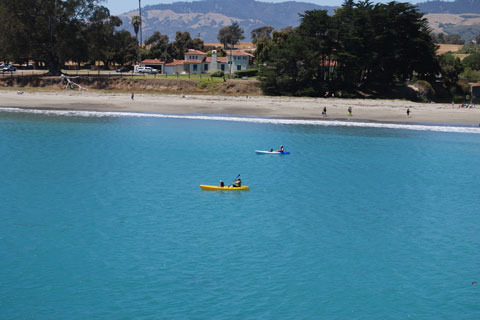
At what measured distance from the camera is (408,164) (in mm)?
42594

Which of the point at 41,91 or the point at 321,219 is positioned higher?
the point at 41,91

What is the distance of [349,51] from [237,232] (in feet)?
203

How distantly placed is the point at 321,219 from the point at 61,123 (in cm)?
4109

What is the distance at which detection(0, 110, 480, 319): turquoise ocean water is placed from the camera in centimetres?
1922

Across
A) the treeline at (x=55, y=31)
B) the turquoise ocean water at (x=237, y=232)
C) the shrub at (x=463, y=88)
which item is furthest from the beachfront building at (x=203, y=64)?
the turquoise ocean water at (x=237, y=232)

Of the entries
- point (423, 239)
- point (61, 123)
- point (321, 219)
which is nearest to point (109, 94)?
point (61, 123)

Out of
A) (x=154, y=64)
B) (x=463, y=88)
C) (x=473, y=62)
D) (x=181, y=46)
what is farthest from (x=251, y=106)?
(x=473, y=62)

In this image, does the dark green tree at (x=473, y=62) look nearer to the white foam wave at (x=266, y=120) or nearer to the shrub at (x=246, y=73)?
the shrub at (x=246, y=73)

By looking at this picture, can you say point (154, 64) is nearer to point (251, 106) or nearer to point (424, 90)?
point (251, 106)

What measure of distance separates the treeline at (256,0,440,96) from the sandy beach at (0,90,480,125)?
471 centimetres

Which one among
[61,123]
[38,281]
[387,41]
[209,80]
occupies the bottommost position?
[38,281]

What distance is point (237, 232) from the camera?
25984 millimetres

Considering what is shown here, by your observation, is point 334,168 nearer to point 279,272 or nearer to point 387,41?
point 279,272

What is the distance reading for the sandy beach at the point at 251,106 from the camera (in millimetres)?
63906
